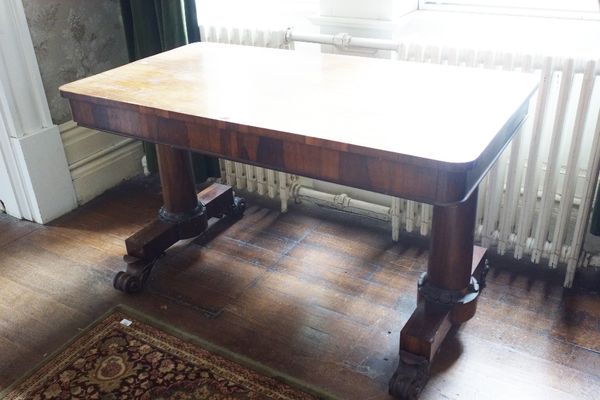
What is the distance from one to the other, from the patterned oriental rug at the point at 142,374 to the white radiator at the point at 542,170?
900 millimetres

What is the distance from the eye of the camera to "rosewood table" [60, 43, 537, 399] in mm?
1352

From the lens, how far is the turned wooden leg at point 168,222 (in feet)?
7.04

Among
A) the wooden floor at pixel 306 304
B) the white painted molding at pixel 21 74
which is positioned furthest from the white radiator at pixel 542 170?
the white painted molding at pixel 21 74

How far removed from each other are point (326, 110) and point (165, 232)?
0.94 metres

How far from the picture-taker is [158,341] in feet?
6.20

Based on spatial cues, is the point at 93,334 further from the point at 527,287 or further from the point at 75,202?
the point at 527,287

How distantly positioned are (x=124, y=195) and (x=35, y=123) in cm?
51

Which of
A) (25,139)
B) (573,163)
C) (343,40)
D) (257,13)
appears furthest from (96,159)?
(573,163)

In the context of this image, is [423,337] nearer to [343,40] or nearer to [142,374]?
Result: [142,374]

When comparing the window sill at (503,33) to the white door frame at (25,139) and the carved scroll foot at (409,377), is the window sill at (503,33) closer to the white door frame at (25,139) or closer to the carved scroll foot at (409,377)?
the carved scroll foot at (409,377)

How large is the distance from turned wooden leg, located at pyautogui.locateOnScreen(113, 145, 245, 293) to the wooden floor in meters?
0.07

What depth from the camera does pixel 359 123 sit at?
1466 mm

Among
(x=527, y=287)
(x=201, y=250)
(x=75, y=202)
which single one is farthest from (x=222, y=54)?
(x=527, y=287)

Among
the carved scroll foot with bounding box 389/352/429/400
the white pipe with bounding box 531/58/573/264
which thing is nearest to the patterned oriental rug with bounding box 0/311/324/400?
the carved scroll foot with bounding box 389/352/429/400
